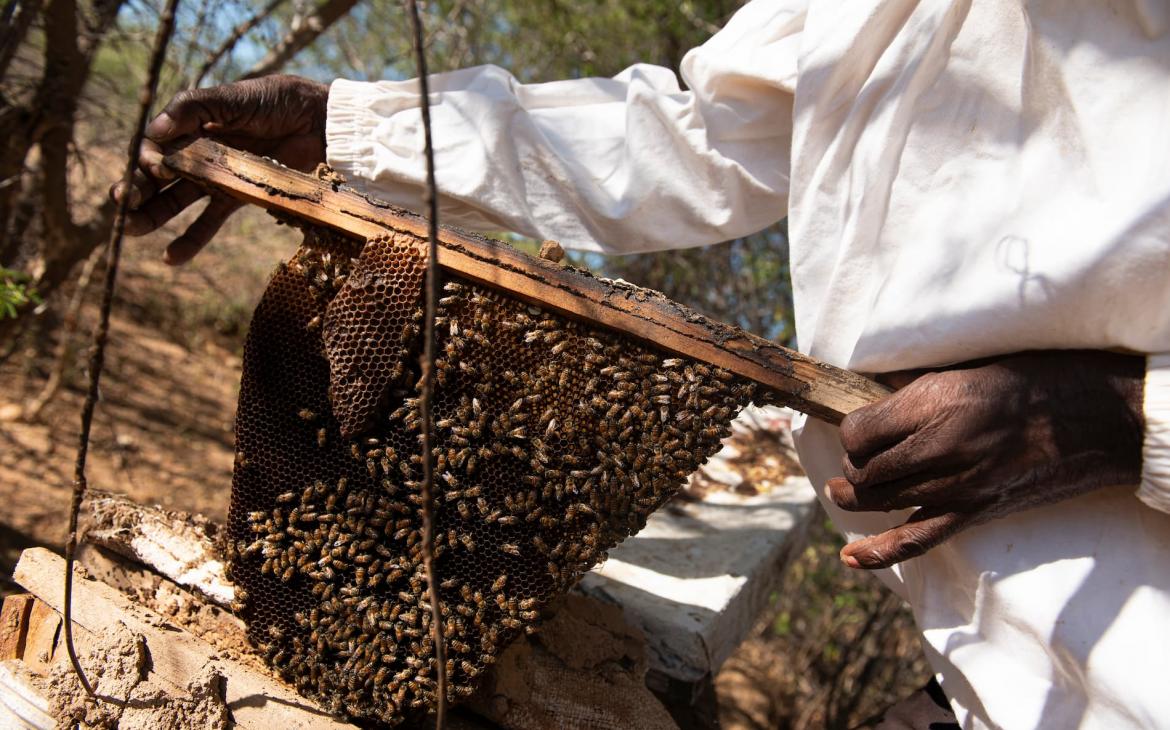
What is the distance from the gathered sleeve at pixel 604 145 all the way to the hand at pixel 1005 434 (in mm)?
936

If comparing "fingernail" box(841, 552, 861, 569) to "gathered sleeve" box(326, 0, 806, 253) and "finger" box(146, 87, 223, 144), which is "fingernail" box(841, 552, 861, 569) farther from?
"finger" box(146, 87, 223, 144)

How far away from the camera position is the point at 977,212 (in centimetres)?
179

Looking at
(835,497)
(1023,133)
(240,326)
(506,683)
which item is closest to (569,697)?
(506,683)

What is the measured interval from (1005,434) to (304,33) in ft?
14.1

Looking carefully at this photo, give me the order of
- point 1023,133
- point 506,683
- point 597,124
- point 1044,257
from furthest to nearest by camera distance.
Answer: point 597,124 < point 506,683 < point 1023,133 < point 1044,257

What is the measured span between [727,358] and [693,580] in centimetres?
156

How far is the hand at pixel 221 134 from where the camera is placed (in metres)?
2.09

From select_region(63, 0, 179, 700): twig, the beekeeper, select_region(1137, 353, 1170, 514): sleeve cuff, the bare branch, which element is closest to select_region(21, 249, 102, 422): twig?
the bare branch

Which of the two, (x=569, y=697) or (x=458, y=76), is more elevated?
(x=458, y=76)

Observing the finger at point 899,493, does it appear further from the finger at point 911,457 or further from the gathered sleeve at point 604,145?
the gathered sleeve at point 604,145

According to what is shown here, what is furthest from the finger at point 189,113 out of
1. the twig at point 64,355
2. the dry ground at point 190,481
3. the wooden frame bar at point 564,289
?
the twig at point 64,355

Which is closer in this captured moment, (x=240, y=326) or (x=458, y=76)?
(x=458, y=76)

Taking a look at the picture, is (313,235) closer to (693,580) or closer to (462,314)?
(462,314)

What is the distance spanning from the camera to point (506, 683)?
83.4 inches
